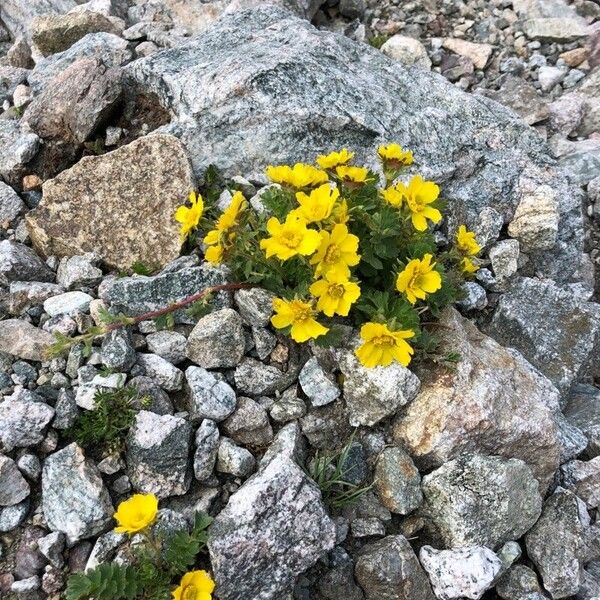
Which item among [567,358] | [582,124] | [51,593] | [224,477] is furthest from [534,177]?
[51,593]

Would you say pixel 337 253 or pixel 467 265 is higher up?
pixel 337 253

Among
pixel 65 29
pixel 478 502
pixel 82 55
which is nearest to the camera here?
pixel 478 502

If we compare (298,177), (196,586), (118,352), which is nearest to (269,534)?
(196,586)

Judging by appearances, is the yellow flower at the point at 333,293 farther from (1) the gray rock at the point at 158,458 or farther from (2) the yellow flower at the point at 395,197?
(1) the gray rock at the point at 158,458

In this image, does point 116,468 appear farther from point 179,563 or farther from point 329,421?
point 329,421

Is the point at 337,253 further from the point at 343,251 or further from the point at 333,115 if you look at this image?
the point at 333,115

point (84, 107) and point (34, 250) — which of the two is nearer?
point (34, 250)

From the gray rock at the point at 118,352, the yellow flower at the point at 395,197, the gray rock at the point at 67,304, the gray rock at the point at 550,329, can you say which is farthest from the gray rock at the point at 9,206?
the gray rock at the point at 550,329

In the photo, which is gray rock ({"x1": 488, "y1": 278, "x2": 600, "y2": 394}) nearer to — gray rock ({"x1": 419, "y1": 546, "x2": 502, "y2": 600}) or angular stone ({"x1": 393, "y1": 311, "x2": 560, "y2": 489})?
angular stone ({"x1": 393, "y1": 311, "x2": 560, "y2": 489})
